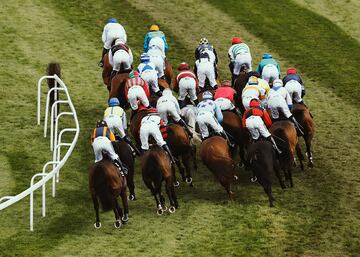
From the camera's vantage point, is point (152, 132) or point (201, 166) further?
point (201, 166)

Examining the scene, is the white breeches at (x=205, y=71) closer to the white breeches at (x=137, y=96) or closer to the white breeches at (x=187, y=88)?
the white breeches at (x=187, y=88)

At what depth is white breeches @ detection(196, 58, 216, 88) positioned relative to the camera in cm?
2655

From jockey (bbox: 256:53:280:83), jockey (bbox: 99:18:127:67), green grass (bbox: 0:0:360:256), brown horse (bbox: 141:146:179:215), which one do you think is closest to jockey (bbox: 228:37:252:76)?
jockey (bbox: 256:53:280:83)

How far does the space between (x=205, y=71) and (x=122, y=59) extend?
2004 mm

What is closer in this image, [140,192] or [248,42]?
[140,192]

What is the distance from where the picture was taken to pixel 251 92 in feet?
82.6

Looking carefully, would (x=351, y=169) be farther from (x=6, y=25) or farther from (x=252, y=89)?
(x=6, y=25)

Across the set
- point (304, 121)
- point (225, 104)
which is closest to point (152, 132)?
point (225, 104)

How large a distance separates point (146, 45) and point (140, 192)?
17.7 ft

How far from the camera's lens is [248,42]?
1303 inches

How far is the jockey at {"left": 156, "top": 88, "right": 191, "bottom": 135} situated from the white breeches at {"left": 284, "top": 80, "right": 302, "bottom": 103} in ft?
8.18

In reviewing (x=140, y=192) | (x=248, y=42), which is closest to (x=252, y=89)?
(x=140, y=192)

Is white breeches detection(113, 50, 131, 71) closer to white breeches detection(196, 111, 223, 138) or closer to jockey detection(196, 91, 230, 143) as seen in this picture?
jockey detection(196, 91, 230, 143)

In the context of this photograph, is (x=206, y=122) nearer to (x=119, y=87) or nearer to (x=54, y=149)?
(x=54, y=149)
